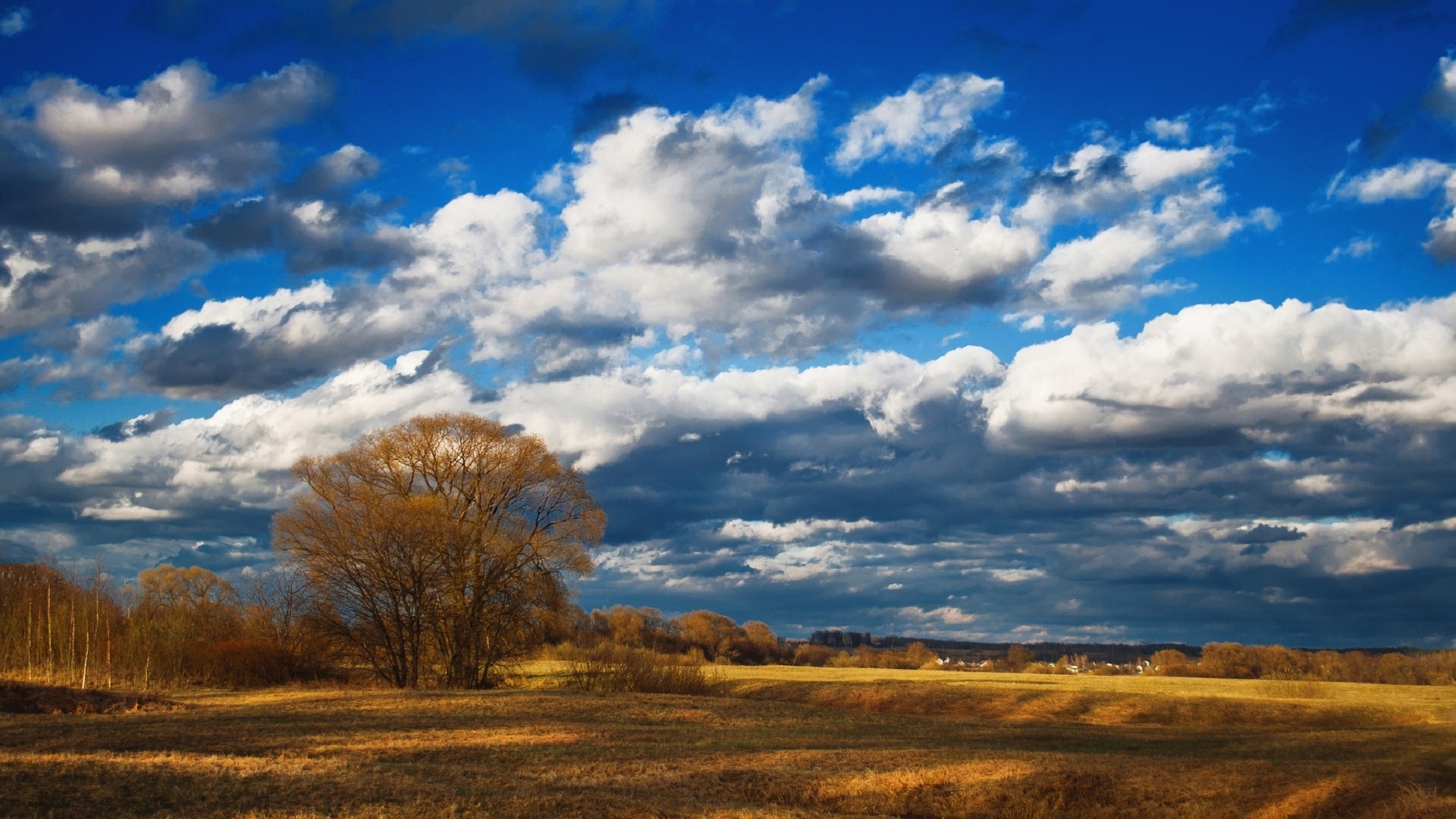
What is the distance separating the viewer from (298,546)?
39156 mm

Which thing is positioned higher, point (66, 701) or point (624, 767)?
point (66, 701)

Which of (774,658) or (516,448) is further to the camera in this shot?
(774,658)

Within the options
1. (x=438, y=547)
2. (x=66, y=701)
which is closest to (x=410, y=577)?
(x=438, y=547)

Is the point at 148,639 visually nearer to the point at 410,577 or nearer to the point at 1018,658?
the point at 410,577

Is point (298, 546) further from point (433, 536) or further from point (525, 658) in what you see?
point (525, 658)

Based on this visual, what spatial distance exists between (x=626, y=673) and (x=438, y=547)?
10175 millimetres

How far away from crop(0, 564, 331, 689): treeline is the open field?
5.45 metres

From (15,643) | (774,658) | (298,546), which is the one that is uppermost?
(298,546)

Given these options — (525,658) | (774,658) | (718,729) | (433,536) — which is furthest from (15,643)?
(774,658)

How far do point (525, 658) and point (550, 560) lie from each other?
485cm

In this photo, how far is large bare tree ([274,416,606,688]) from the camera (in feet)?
129

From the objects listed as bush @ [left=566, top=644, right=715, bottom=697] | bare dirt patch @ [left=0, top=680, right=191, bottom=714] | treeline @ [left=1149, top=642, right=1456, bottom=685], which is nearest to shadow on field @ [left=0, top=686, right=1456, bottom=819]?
bare dirt patch @ [left=0, top=680, right=191, bottom=714]

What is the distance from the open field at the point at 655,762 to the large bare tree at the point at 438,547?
5166 mm

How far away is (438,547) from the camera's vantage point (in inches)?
1558
